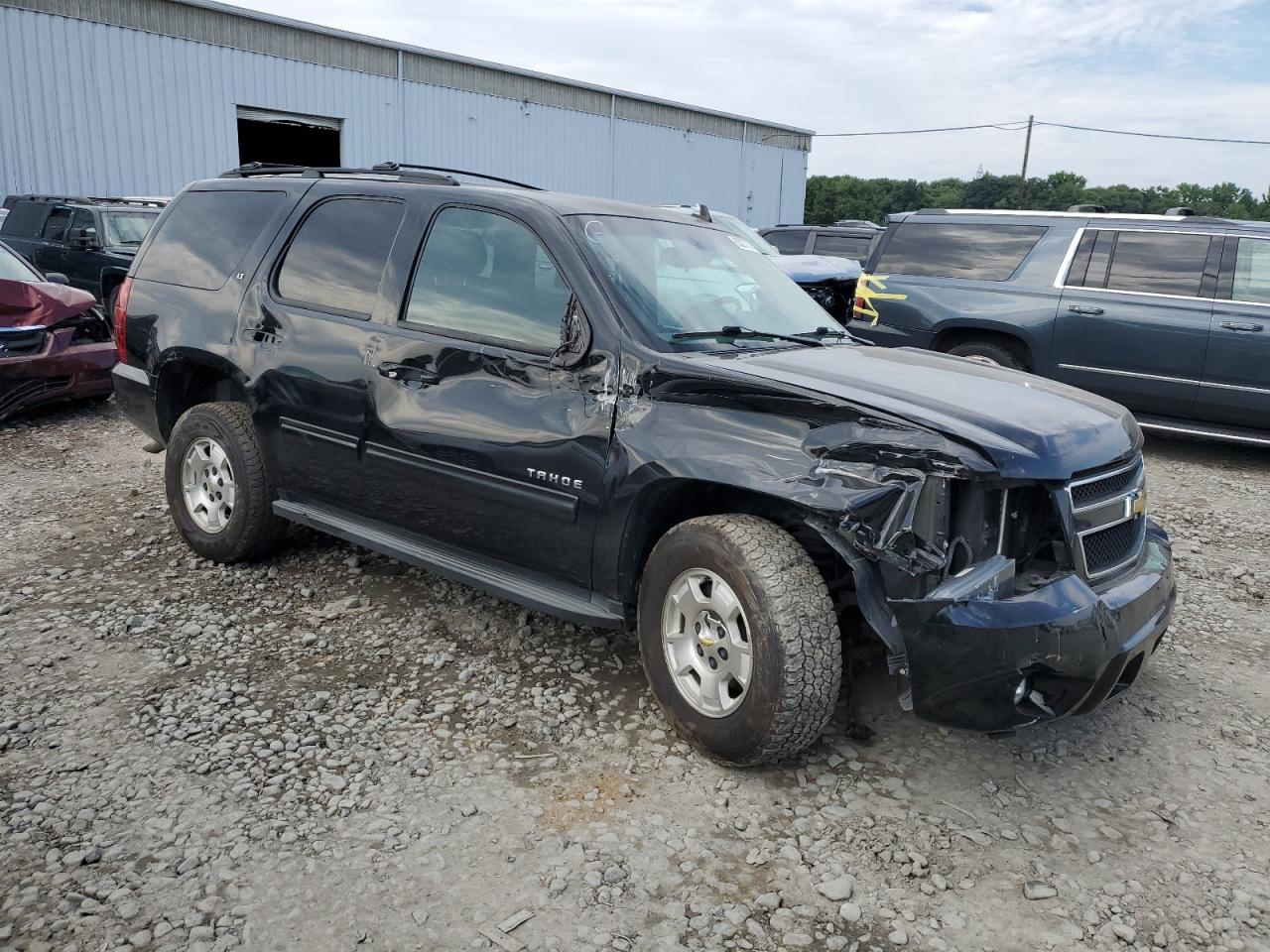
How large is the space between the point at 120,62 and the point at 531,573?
1816cm

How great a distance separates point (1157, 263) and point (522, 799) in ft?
22.7

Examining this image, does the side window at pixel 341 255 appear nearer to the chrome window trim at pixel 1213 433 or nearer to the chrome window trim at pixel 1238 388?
the chrome window trim at pixel 1213 433

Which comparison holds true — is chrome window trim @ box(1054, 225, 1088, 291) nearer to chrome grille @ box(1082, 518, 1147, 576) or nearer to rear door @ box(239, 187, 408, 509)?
chrome grille @ box(1082, 518, 1147, 576)

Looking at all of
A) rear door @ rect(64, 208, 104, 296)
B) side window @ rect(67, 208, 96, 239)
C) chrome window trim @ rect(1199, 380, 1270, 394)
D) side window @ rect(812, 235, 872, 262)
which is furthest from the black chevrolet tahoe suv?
side window @ rect(812, 235, 872, 262)

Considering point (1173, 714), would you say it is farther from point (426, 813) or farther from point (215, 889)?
point (215, 889)

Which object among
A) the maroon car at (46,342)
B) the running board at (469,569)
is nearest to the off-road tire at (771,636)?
the running board at (469,569)

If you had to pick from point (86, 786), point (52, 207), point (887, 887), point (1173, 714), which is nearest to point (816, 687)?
point (887, 887)

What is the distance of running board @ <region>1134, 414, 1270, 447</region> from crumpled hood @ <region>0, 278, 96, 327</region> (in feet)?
28.0

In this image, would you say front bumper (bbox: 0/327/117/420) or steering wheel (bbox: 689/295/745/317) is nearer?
steering wheel (bbox: 689/295/745/317)

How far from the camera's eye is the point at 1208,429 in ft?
23.8

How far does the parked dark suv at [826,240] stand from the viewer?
13.6 metres

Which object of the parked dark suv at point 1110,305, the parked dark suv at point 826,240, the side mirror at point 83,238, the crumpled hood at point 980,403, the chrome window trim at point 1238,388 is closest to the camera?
the crumpled hood at point 980,403

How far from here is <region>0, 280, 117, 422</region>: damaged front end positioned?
24.4ft

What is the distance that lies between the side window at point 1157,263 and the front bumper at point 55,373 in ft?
26.7
